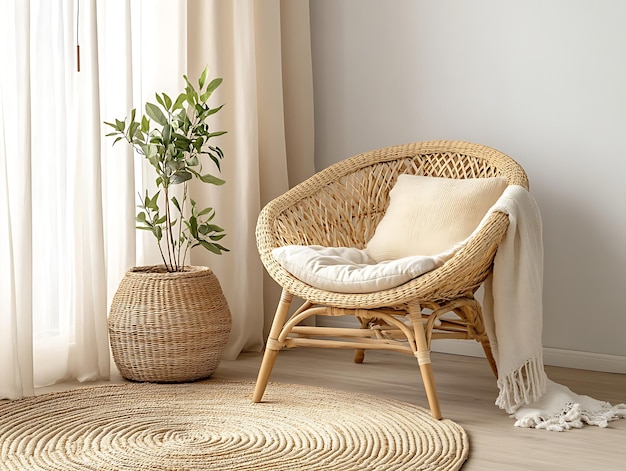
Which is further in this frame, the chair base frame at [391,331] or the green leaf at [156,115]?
the green leaf at [156,115]

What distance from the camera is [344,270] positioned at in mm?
2398

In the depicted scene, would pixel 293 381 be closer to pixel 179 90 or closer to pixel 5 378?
pixel 5 378

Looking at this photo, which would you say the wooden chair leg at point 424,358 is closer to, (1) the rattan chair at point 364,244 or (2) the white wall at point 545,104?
(1) the rattan chair at point 364,244

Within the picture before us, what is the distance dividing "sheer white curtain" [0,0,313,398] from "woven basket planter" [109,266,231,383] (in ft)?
0.34

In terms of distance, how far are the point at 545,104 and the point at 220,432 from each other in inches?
67.5

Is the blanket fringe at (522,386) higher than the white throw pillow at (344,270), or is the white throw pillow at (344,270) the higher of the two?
the white throw pillow at (344,270)

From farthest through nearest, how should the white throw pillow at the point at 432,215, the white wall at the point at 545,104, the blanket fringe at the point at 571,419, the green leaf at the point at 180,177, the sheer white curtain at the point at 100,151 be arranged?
the white wall at the point at 545,104 < the green leaf at the point at 180,177 < the white throw pillow at the point at 432,215 < the sheer white curtain at the point at 100,151 < the blanket fringe at the point at 571,419

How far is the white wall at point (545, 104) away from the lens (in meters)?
3.00

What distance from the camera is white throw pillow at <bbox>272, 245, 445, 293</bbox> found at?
2320 mm

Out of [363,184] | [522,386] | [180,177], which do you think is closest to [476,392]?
[522,386]

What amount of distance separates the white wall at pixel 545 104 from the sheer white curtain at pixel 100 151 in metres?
0.38


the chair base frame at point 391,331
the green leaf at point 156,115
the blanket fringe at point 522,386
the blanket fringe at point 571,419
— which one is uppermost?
the green leaf at point 156,115

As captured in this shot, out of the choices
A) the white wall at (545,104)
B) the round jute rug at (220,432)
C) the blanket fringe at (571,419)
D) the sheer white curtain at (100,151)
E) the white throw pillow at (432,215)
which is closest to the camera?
the round jute rug at (220,432)

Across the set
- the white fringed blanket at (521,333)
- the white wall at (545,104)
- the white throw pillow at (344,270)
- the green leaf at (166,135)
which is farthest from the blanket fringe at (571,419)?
the green leaf at (166,135)
